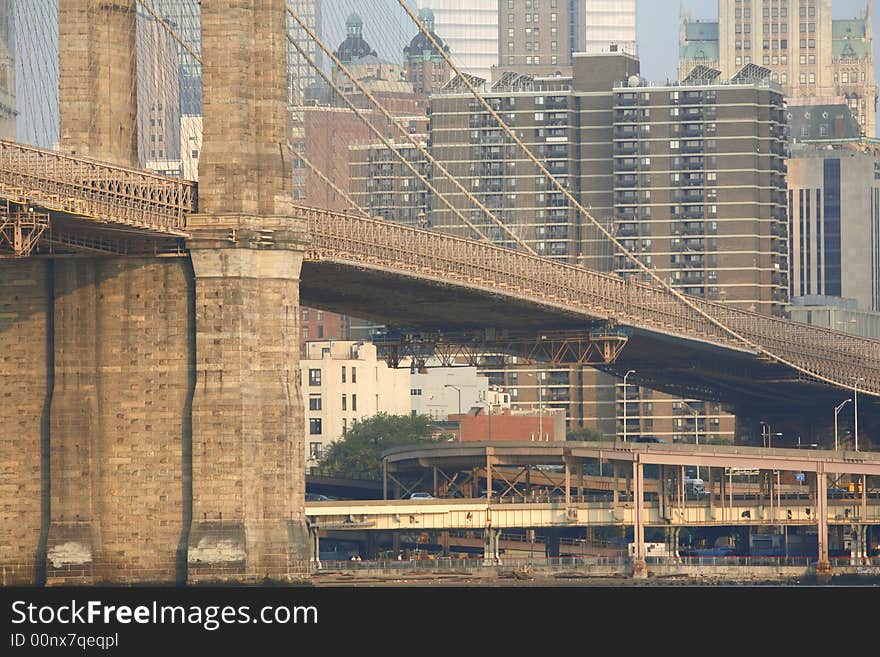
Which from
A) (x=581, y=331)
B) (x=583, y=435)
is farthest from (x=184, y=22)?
(x=583, y=435)

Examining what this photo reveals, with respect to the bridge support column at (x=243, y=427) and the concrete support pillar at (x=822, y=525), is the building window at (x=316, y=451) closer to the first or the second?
the concrete support pillar at (x=822, y=525)

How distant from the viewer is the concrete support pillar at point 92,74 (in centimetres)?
7850

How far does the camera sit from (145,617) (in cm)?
780

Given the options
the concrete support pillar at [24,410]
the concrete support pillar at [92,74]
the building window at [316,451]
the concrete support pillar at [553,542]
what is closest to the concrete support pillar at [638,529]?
the concrete support pillar at [553,542]

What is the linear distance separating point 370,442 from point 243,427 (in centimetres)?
9071

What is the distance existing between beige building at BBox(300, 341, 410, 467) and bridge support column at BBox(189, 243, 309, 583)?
94915 mm

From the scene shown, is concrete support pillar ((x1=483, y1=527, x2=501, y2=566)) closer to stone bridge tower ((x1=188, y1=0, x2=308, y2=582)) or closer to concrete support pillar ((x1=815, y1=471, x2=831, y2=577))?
concrete support pillar ((x1=815, y1=471, x2=831, y2=577))

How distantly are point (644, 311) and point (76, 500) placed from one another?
43.9 m

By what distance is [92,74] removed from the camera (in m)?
78.9

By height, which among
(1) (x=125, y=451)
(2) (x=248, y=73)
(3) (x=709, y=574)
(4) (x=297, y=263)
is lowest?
(3) (x=709, y=574)

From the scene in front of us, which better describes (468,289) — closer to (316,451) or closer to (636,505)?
(636,505)

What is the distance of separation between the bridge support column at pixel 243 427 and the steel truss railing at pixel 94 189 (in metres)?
2.20

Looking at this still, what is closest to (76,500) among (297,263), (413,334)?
(297,263)

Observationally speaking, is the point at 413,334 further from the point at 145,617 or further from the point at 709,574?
the point at 145,617
